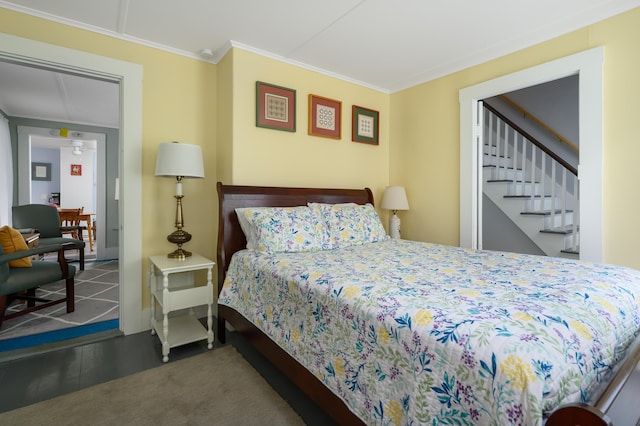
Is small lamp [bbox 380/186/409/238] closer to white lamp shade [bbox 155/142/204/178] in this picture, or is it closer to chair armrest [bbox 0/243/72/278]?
white lamp shade [bbox 155/142/204/178]

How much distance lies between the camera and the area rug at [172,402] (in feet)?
5.27

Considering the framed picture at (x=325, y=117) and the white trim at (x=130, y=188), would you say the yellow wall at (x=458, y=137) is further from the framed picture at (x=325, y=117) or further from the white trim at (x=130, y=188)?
the white trim at (x=130, y=188)

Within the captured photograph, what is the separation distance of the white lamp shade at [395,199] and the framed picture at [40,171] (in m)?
9.25

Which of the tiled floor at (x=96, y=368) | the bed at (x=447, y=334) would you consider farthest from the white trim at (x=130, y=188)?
the bed at (x=447, y=334)

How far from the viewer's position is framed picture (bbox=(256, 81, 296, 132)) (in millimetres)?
2898

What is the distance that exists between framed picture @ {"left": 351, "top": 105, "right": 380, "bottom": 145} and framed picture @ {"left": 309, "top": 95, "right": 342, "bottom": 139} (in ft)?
0.69

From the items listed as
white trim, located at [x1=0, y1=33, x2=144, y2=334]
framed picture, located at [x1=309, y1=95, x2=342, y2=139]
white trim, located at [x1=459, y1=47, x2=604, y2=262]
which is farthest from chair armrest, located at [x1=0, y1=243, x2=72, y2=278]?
white trim, located at [x1=459, y1=47, x2=604, y2=262]

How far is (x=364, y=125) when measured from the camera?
12.1 feet

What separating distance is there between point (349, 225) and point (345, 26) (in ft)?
5.26

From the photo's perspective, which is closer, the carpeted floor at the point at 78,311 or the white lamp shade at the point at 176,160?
the white lamp shade at the point at 176,160

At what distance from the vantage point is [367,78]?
3.55m

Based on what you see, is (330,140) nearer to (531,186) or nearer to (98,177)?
(531,186)

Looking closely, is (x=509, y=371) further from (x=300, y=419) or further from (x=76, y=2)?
(x=76, y=2)

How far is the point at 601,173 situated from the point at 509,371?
2305 mm
